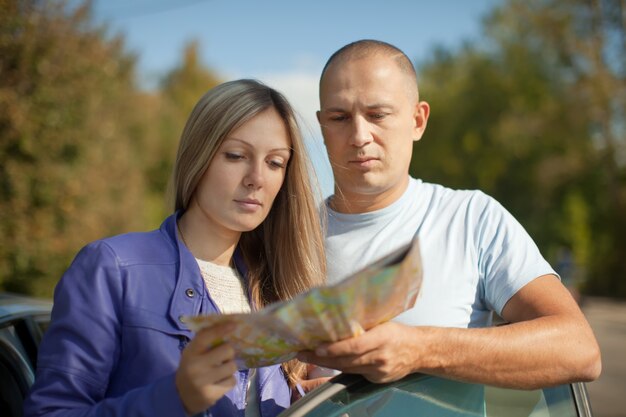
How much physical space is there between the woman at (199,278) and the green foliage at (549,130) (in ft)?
63.4

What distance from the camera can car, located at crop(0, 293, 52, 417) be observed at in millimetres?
2574

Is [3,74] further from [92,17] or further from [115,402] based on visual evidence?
[115,402]

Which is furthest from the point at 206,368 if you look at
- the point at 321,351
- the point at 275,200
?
the point at 275,200

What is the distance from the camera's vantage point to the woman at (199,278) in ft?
5.03

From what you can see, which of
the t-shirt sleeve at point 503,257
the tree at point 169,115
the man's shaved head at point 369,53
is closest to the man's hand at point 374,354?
the t-shirt sleeve at point 503,257

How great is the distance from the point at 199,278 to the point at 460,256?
826 mm

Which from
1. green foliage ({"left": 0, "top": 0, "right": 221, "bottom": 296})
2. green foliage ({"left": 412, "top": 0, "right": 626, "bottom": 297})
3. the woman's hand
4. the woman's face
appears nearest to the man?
the woman's hand

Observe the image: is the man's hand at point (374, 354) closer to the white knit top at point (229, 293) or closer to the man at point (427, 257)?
the man at point (427, 257)

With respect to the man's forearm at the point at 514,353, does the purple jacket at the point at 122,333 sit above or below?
above

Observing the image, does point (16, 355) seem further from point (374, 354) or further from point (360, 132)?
point (374, 354)

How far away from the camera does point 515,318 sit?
2.03 m

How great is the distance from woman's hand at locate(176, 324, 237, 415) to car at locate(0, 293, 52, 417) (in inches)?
55.3

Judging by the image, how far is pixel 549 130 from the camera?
22328 millimetres

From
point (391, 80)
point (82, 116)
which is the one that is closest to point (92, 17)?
point (82, 116)
